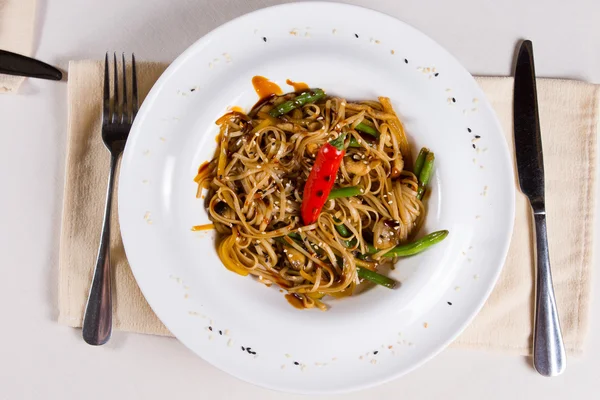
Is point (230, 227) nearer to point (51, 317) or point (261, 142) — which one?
point (261, 142)

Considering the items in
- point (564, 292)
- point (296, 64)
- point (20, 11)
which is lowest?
point (564, 292)

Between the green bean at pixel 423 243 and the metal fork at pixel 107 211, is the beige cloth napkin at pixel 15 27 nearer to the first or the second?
the metal fork at pixel 107 211

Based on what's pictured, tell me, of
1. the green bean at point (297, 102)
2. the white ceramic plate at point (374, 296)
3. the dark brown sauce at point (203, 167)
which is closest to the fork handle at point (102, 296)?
the white ceramic plate at point (374, 296)

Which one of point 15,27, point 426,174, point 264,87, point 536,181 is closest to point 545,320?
point 536,181

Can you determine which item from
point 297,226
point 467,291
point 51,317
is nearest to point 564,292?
point 467,291

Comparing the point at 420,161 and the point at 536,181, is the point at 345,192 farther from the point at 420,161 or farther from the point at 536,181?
the point at 536,181

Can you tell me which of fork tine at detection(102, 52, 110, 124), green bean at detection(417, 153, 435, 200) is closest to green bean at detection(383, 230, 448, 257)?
green bean at detection(417, 153, 435, 200)
